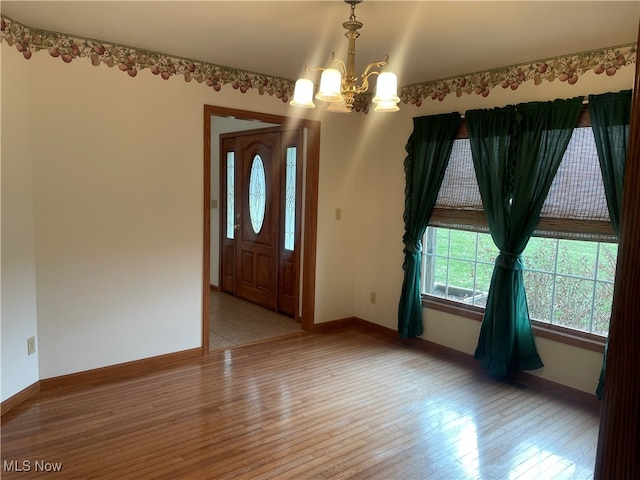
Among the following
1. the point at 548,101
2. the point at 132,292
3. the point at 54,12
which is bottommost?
the point at 132,292

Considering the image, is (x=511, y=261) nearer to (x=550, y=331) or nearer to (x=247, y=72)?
(x=550, y=331)

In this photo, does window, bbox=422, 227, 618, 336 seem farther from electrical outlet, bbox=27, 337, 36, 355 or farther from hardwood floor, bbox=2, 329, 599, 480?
electrical outlet, bbox=27, 337, 36, 355

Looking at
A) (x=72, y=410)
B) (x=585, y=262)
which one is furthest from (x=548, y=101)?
(x=72, y=410)

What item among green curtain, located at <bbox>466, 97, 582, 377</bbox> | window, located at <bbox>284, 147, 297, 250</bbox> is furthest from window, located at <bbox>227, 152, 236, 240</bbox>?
green curtain, located at <bbox>466, 97, 582, 377</bbox>

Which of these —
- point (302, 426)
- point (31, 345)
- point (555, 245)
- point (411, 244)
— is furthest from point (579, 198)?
point (31, 345)

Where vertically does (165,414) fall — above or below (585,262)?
below

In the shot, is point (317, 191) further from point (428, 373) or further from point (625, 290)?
point (625, 290)

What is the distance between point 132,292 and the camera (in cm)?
356

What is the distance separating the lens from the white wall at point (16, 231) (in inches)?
111

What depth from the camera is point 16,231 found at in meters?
2.93

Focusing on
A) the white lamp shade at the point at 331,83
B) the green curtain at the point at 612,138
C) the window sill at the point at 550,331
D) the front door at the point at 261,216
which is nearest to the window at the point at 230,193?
the front door at the point at 261,216

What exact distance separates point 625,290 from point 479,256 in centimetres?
358

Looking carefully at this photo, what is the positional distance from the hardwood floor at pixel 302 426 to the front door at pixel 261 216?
1592mm

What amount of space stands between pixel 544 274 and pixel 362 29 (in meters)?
2.30
